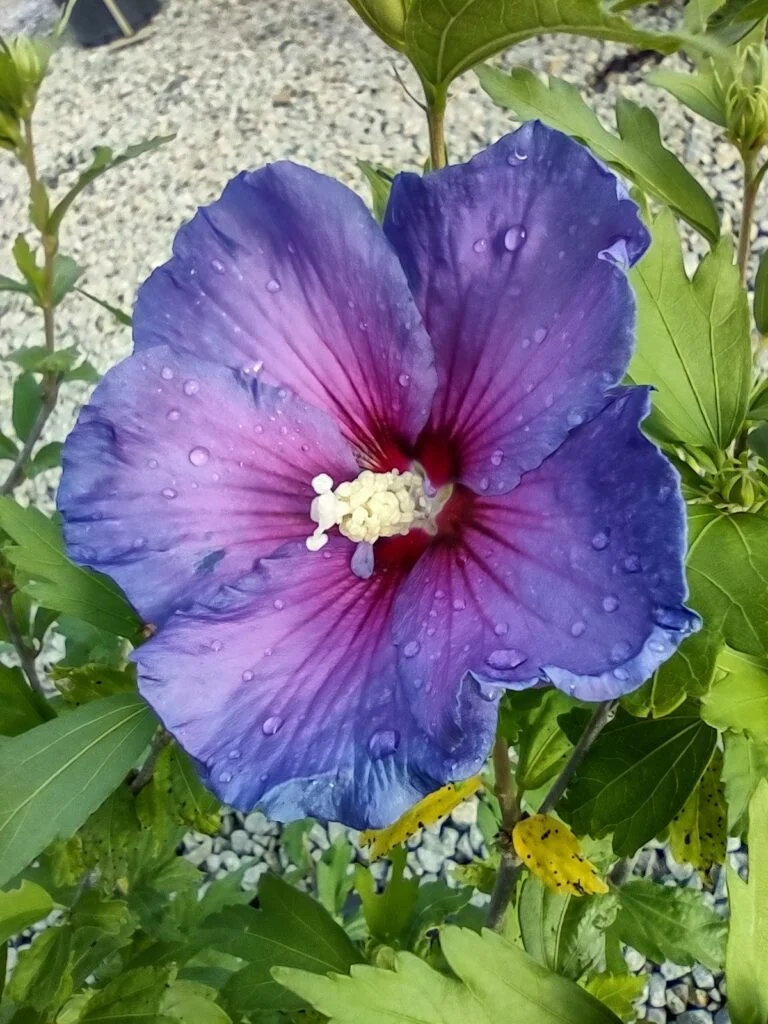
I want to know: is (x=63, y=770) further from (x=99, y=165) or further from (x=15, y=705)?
(x=99, y=165)

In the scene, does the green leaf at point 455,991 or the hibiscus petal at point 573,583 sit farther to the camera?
the green leaf at point 455,991

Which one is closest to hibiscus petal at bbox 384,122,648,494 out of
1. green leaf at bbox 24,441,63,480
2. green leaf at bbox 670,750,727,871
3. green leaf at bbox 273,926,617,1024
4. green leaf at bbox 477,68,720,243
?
green leaf at bbox 477,68,720,243

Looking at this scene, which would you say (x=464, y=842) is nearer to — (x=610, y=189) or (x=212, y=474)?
(x=212, y=474)

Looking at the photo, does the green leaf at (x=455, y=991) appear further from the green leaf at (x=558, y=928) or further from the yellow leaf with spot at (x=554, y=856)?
the green leaf at (x=558, y=928)

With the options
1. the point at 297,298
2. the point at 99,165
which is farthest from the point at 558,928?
the point at 99,165

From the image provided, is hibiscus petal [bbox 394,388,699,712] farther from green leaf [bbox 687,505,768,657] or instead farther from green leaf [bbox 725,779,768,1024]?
green leaf [bbox 725,779,768,1024]

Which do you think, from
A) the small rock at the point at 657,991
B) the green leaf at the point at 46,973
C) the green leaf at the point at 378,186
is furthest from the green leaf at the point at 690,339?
the small rock at the point at 657,991
